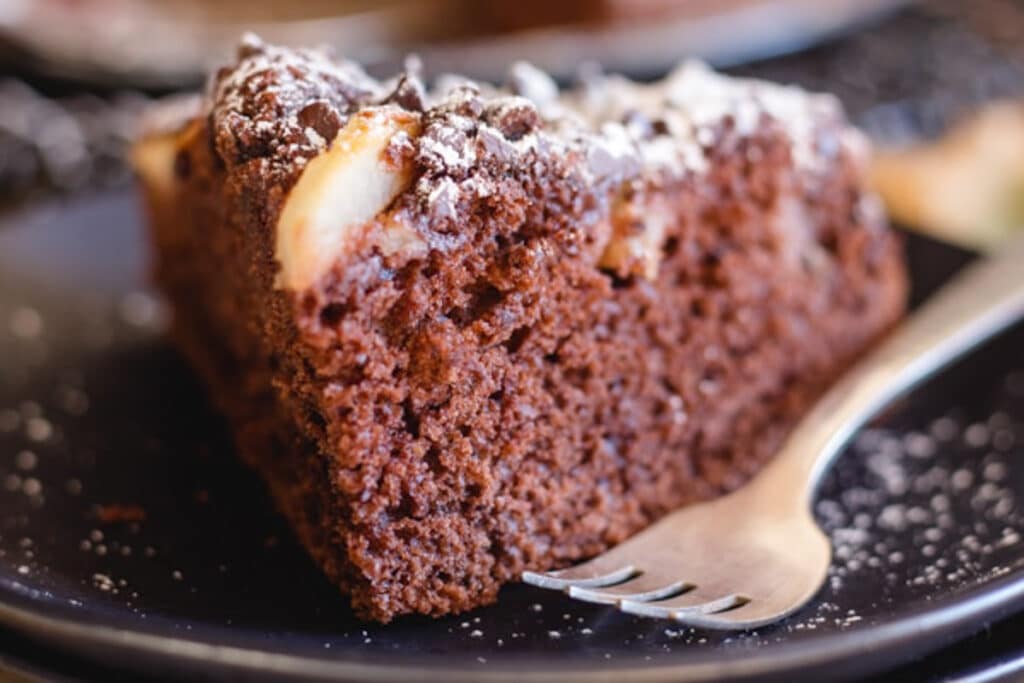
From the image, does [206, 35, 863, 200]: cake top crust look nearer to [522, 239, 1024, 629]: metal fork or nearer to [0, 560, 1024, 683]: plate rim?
[522, 239, 1024, 629]: metal fork

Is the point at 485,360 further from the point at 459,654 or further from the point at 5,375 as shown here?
the point at 5,375

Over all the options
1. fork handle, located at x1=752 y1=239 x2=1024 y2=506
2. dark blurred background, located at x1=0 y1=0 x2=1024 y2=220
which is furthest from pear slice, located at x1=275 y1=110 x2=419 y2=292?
dark blurred background, located at x1=0 y1=0 x2=1024 y2=220

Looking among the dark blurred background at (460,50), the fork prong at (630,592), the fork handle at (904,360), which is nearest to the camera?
the fork prong at (630,592)

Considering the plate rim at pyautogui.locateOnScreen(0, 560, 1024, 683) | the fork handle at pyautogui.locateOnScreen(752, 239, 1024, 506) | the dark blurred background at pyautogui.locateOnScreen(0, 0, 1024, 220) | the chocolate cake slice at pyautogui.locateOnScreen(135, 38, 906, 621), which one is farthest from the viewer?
the dark blurred background at pyautogui.locateOnScreen(0, 0, 1024, 220)

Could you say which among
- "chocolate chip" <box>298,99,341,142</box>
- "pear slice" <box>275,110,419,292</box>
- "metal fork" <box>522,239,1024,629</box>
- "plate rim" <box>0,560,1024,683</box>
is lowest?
"plate rim" <box>0,560,1024,683</box>

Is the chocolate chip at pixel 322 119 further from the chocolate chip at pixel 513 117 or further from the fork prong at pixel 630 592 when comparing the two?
the fork prong at pixel 630 592

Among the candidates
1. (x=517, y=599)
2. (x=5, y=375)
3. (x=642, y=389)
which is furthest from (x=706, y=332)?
(x=5, y=375)

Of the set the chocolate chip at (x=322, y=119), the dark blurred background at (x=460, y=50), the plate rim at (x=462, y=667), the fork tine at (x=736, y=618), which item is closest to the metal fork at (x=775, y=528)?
the fork tine at (x=736, y=618)
